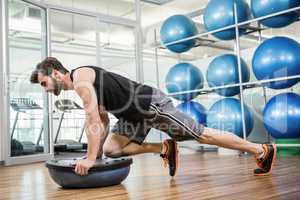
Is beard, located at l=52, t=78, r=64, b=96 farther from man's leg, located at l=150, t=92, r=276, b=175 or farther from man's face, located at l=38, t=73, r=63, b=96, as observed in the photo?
man's leg, located at l=150, t=92, r=276, b=175

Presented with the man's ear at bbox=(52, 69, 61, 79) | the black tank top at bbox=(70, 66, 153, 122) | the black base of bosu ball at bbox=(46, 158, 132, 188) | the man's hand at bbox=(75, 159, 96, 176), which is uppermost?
the man's ear at bbox=(52, 69, 61, 79)

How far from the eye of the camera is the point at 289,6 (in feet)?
10.6

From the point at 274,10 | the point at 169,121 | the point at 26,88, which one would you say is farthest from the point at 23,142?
the point at 274,10

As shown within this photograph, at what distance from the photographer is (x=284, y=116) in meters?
3.24

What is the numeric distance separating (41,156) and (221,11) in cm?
261

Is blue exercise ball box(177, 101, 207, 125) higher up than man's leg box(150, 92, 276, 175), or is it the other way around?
blue exercise ball box(177, 101, 207, 125)

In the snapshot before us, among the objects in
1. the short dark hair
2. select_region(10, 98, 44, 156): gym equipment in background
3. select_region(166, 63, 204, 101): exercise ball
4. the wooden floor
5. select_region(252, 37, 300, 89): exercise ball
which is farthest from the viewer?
Answer: select_region(166, 63, 204, 101): exercise ball

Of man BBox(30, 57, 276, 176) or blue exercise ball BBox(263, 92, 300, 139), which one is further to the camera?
blue exercise ball BBox(263, 92, 300, 139)

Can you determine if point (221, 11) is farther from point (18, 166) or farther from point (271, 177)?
point (18, 166)

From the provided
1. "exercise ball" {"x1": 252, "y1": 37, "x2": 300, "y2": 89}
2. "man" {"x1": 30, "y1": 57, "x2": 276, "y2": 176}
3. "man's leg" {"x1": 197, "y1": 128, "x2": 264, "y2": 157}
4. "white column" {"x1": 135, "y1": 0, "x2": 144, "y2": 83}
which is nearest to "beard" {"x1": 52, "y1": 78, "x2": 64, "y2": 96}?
"man" {"x1": 30, "y1": 57, "x2": 276, "y2": 176}

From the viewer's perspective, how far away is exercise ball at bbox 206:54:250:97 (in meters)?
3.72

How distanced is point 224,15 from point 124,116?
2.13m

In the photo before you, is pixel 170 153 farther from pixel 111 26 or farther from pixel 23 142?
pixel 111 26

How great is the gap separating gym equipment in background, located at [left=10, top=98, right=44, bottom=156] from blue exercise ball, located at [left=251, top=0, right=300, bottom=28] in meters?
2.71
